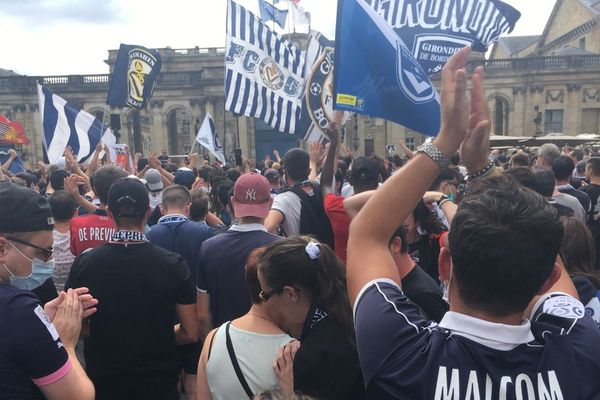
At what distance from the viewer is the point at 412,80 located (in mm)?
4281

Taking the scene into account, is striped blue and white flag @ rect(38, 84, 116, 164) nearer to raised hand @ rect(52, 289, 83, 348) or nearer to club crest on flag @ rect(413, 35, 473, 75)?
club crest on flag @ rect(413, 35, 473, 75)

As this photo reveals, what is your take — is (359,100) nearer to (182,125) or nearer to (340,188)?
(340,188)

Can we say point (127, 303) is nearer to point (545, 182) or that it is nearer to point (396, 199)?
point (396, 199)

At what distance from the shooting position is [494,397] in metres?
1.30

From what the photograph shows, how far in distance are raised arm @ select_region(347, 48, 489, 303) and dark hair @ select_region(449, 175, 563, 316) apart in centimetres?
17

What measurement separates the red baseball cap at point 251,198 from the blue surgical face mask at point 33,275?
146cm

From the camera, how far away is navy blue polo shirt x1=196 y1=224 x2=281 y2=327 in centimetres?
335

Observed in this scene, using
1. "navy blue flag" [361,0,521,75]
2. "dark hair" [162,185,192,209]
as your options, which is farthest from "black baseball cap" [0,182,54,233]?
"navy blue flag" [361,0,521,75]

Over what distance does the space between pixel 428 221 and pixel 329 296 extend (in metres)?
1.89

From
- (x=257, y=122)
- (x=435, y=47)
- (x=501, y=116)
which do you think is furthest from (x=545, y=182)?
(x=501, y=116)

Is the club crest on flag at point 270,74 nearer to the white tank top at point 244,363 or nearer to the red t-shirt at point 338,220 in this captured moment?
the red t-shirt at point 338,220

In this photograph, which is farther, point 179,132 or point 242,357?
point 179,132

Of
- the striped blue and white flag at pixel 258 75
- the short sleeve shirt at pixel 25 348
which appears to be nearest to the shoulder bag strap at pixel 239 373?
the short sleeve shirt at pixel 25 348

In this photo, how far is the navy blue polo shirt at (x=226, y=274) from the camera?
335cm
